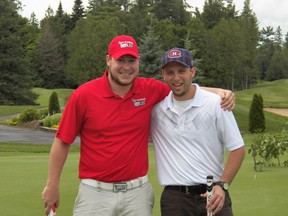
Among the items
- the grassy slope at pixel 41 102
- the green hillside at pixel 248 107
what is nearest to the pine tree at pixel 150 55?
the green hillside at pixel 248 107

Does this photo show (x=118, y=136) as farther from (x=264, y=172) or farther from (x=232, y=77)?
(x=232, y=77)

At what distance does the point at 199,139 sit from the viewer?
368 cm

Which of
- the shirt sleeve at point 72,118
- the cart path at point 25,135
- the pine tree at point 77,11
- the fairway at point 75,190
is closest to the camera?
the shirt sleeve at point 72,118

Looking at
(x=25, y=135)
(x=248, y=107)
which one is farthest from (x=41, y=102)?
(x=25, y=135)

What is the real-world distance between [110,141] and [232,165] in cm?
87

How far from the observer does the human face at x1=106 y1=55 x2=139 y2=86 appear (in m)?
3.84

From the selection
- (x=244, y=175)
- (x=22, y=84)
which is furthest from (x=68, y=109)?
(x=22, y=84)

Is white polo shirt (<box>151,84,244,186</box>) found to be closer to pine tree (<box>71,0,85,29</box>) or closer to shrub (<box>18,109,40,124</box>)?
shrub (<box>18,109,40,124</box>)

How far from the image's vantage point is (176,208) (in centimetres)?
374

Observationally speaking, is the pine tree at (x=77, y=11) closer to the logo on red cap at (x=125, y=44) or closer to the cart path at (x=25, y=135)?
the cart path at (x=25, y=135)

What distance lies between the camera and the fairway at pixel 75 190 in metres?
5.95

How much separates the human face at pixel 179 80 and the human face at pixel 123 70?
0.25 meters

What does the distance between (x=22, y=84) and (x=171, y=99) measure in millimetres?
45662

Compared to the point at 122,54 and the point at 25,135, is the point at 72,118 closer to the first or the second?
the point at 122,54
